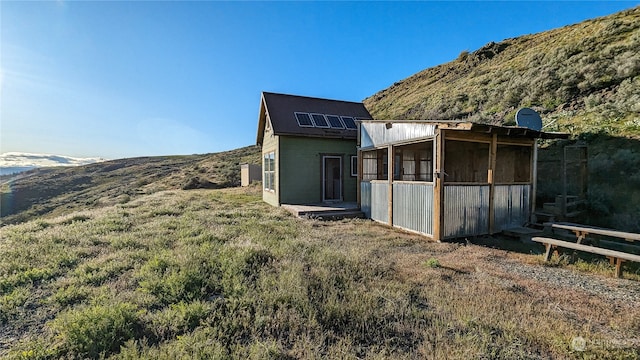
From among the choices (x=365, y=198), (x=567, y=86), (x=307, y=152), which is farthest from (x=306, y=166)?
(x=567, y=86)

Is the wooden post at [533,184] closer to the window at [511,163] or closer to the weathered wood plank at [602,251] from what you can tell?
the window at [511,163]

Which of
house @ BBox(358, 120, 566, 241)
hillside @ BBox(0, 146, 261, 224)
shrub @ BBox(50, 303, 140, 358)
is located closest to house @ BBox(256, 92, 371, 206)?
house @ BBox(358, 120, 566, 241)

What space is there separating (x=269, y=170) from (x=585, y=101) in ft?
52.1

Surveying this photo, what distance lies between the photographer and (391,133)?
970cm

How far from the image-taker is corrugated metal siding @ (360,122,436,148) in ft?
27.0

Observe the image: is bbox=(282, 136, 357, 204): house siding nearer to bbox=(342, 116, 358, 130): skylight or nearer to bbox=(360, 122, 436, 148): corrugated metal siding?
bbox=(342, 116, 358, 130): skylight

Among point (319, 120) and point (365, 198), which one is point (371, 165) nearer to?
point (365, 198)

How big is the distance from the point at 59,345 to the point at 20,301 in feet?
5.84

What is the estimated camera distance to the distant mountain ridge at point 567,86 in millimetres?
11953

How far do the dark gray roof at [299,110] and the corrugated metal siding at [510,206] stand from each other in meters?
7.42

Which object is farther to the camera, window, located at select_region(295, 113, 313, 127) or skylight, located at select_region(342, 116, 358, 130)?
skylight, located at select_region(342, 116, 358, 130)

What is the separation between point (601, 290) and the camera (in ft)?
15.1

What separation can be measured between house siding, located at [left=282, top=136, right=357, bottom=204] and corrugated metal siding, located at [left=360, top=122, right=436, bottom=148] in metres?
2.89

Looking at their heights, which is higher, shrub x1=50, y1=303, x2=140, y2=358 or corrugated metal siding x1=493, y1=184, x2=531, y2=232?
corrugated metal siding x1=493, y1=184, x2=531, y2=232
